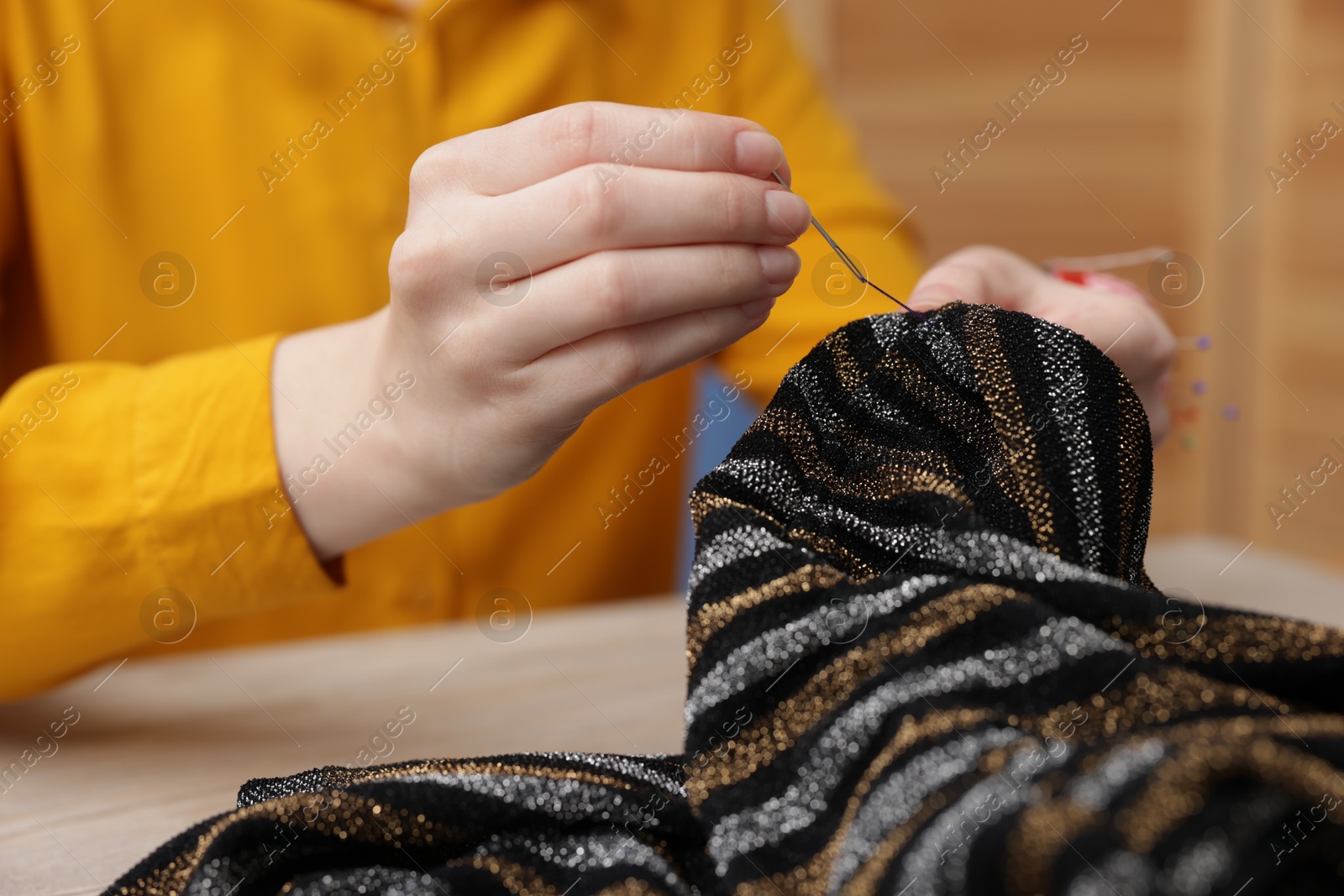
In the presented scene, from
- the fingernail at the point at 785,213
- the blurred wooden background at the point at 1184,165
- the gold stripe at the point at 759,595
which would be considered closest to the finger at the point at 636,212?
the fingernail at the point at 785,213

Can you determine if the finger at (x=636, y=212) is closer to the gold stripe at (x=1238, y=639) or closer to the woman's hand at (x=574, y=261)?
the woman's hand at (x=574, y=261)

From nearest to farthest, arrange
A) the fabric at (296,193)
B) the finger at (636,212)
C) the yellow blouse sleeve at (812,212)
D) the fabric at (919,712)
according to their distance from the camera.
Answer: the fabric at (919,712) < the finger at (636,212) < the yellow blouse sleeve at (812,212) < the fabric at (296,193)

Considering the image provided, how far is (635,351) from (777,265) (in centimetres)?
5

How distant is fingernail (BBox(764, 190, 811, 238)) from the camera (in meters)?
0.34

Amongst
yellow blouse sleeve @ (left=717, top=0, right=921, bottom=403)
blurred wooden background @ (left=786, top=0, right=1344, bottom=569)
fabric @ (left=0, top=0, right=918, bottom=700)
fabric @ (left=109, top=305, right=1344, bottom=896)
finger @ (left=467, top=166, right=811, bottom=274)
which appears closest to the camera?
fabric @ (left=109, top=305, right=1344, bottom=896)

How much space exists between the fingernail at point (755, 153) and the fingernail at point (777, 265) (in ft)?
0.08

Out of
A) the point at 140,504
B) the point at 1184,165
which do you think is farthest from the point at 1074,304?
the point at 1184,165

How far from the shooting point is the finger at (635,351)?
1.16 ft

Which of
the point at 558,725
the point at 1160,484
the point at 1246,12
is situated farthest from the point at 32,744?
the point at 1246,12

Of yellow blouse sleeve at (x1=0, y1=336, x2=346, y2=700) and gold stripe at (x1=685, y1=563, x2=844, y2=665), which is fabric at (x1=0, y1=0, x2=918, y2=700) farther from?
gold stripe at (x1=685, y1=563, x2=844, y2=665)

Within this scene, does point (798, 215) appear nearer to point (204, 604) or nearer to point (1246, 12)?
point (204, 604)

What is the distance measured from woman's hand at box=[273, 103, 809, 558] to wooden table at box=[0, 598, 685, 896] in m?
0.15

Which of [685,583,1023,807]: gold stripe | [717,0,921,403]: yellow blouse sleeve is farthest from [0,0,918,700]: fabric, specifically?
[685,583,1023,807]: gold stripe

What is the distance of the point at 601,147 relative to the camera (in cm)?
34
